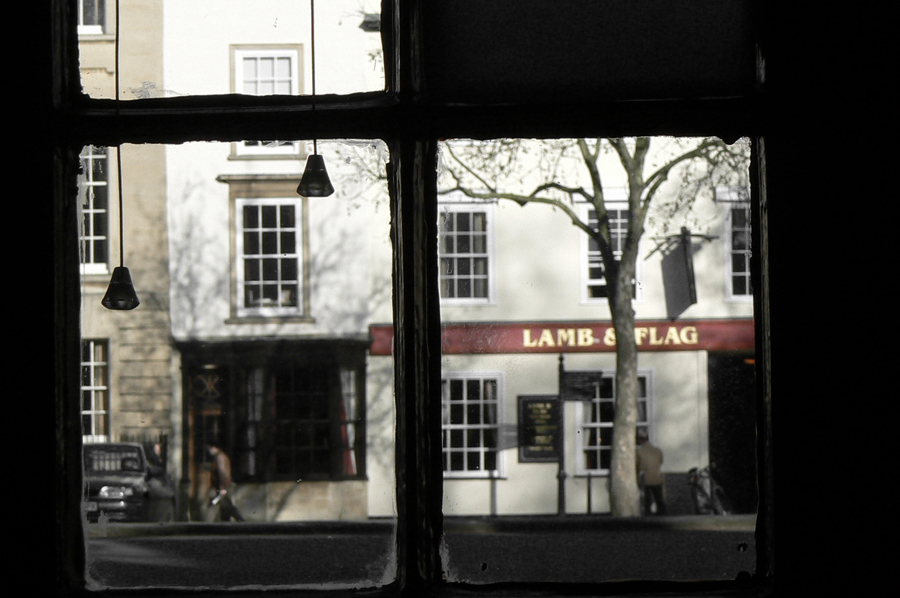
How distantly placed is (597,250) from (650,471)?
100 inches

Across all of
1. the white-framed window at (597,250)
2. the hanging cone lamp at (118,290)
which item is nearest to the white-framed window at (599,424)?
the white-framed window at (597,250)

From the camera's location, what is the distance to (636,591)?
0.91 metres

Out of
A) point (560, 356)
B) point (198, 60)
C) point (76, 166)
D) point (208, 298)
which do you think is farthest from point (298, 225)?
point (76, 166)

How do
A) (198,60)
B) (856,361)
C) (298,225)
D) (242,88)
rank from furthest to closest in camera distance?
(298,225)
(198,60)
(242,88)
(856,361)

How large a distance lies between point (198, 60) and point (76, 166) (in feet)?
2.27

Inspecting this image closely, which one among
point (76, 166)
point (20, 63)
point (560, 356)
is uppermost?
point (20, 63)

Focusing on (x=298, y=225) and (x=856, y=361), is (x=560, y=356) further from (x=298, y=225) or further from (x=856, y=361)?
(x=856, y=361)

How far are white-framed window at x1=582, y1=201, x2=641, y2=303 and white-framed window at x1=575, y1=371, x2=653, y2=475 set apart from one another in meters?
1.12

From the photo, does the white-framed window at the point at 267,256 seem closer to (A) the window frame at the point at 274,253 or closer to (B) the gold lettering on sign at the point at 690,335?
(A) the window frame at the point at 274,253

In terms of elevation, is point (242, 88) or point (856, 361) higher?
point (242, 88)

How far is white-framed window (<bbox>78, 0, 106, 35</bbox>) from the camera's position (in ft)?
3.24

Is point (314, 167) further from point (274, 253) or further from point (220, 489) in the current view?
point (220, 489)

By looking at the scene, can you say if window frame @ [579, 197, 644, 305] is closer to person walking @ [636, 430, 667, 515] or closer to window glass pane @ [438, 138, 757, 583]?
window glass pane @ [438, 138, 757, 583]

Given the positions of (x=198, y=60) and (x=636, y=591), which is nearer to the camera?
(x=636, y=591)
